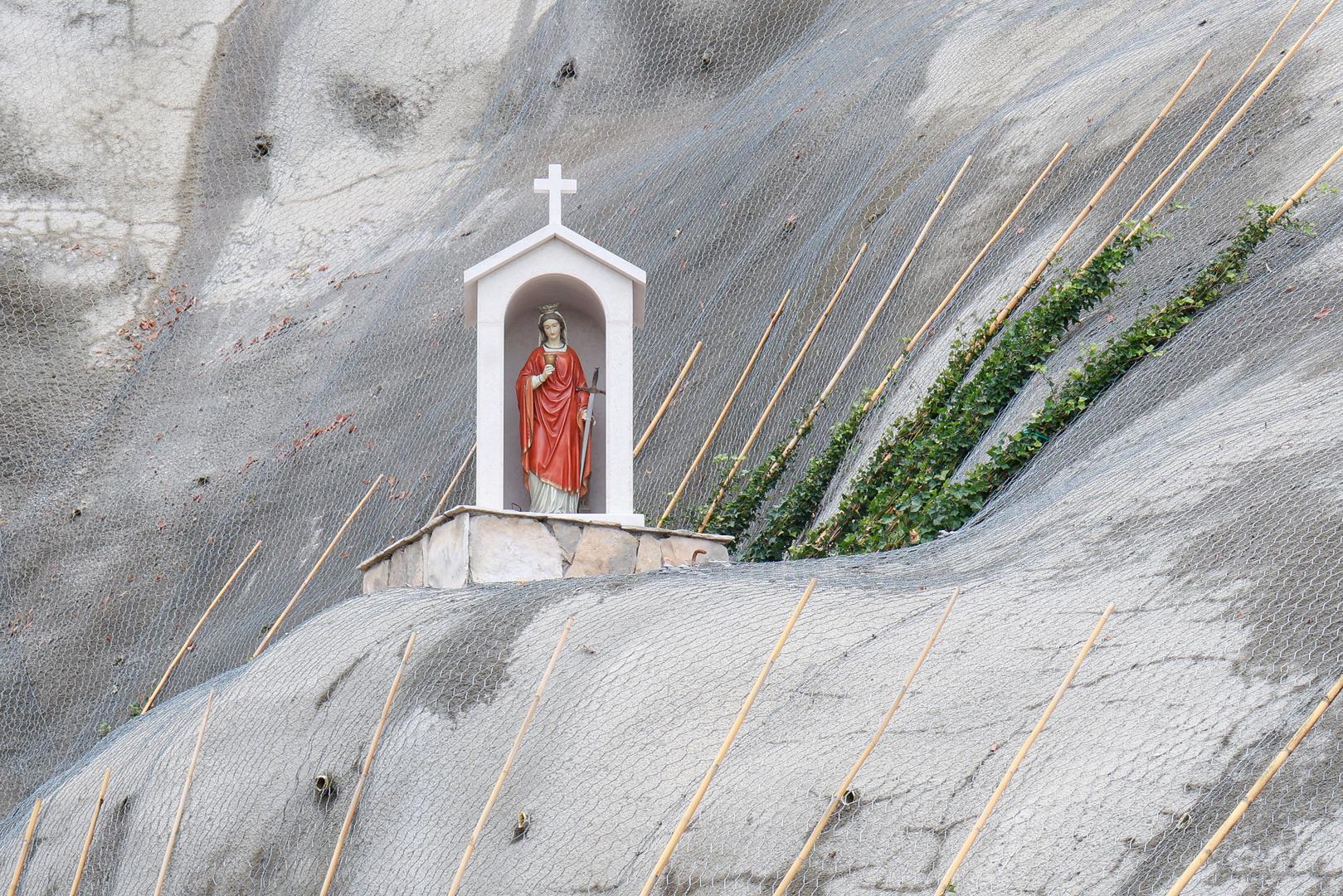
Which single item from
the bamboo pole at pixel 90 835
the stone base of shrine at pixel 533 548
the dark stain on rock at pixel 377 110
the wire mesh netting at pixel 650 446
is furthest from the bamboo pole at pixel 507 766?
the dark stain on rock at pixel 377 110

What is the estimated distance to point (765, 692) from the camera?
8.36 metres

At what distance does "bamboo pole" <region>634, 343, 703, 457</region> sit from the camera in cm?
1458

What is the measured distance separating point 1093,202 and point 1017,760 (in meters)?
7.02

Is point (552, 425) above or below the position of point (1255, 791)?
above

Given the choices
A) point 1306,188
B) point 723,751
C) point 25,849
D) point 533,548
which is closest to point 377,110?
point 533,548

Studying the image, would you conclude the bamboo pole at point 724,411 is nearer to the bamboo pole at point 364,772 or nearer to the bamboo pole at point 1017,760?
the bamboo pole at point 364,772

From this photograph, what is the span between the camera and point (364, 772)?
8.90m

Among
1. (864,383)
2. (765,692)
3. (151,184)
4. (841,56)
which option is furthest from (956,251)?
(151,184)

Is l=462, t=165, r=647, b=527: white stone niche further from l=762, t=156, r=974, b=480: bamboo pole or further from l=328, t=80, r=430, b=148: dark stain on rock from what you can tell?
l=328, t=80, r=430, b=148: dark stain on rock

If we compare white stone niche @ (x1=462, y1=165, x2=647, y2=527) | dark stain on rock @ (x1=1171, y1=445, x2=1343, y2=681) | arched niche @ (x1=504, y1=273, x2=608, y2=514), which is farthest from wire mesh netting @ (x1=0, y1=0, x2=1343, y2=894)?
arched niche @ (x1=504, y1=273, x2=608, y2=514)

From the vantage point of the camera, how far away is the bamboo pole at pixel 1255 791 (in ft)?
22.0

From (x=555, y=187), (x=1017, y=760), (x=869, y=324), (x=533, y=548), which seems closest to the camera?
(x=1017, y=760)

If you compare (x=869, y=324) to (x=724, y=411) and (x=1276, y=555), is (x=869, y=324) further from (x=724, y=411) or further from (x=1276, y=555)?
(x=1276, y=555)

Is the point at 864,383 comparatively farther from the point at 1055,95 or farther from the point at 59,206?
the point at 59,206
